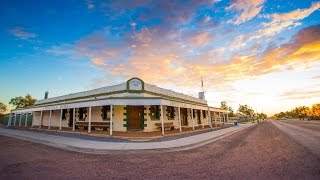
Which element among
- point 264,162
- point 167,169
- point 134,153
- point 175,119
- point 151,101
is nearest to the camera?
point 167,169

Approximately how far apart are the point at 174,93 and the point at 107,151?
18.8m

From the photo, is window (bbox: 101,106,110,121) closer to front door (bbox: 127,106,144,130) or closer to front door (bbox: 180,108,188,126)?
front door (bbox: 127,106,144,130)

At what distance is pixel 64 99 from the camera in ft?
96.1

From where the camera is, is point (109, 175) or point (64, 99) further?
point (64, 99)

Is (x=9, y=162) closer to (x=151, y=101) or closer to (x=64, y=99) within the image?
(x=151, y=101)

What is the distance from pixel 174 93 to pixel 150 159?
65.6ft

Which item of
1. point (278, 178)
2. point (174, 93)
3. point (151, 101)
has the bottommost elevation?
point (278, 178)

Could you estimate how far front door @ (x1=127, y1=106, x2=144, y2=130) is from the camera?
758 inches

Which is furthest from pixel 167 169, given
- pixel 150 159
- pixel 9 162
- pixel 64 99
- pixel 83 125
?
pixel 64 99

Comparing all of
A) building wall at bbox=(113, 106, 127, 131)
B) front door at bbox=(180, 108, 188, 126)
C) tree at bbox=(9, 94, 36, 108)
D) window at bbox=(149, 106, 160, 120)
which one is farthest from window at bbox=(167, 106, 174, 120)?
Result: tree at bbox=(9, 94, 36, 108)

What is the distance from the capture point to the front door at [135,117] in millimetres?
19250

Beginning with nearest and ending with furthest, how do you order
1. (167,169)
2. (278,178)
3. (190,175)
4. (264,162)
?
(278,178) < (190,175) < (167,169) < (264,162)

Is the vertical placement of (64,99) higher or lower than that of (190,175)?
higher

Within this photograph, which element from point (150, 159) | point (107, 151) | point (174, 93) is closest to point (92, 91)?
point (174, 93)
